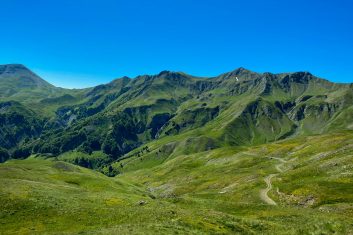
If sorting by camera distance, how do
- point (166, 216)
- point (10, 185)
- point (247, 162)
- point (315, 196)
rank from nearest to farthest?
point (166, 216) < point (10, 185) < point (315, 196) < point (247, 162)

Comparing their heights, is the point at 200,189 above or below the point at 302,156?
below

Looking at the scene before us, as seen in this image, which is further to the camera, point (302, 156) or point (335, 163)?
point (302, 156)

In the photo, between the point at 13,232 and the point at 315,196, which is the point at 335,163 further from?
the point at 13,232

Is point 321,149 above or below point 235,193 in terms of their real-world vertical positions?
above

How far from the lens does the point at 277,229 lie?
50906mm

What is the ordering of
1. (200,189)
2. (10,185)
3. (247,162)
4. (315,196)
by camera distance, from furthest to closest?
(247,162)
(200,189)
(315,196)
(10,185)

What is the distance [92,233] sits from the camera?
4166 centimetres

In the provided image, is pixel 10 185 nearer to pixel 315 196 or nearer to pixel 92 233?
pixel 92 233

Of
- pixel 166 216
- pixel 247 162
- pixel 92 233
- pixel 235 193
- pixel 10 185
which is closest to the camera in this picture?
pixel 92 233

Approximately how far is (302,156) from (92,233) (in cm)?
13913

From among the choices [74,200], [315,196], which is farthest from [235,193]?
[74,200]

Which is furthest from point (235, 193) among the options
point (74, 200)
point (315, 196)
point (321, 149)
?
point (321, 149)

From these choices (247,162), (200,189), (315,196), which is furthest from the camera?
(247,162)

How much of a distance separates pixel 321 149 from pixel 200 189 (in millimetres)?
59187
